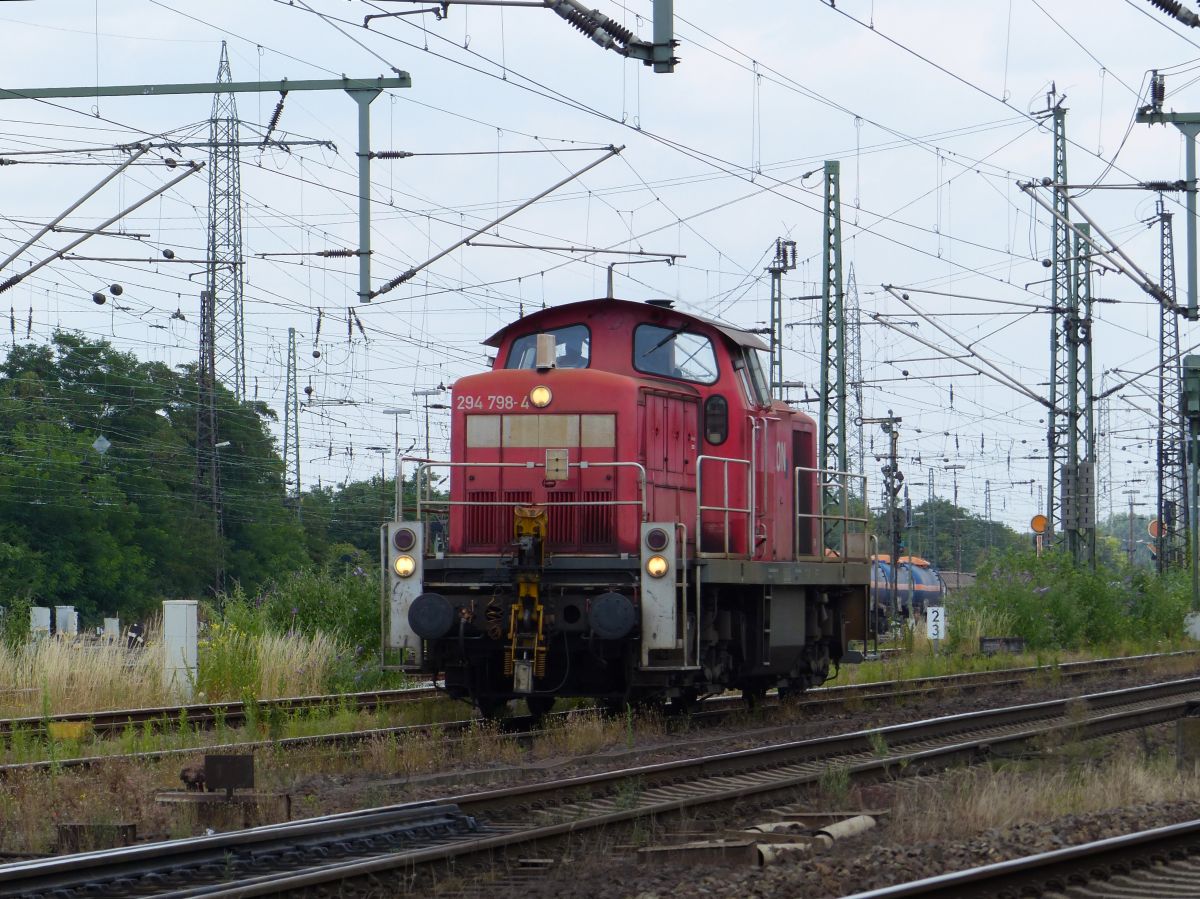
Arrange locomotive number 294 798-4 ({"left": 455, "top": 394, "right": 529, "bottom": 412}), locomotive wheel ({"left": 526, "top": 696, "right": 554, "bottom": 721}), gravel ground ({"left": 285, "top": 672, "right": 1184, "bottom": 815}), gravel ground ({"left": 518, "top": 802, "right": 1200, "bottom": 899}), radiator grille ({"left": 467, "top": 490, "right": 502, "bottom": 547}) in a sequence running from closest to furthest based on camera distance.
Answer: gravel ground ({"left": 518, "top": 802, "right": 1200, "bottom": 899}), gravel ground ({"left": 285, "top": 672, "right": 1184, "bottom": 815}), locomotive number 294 798-4 ({"left": 455, "top": 394, "right": 529, "bottom": 412}), radiator grille ({"left": 467, "top": 490, "right": 502, "bottom": 547}), locomotive wheel ({"left": 526, "top": 696, "right": 554, "bottom": 721})

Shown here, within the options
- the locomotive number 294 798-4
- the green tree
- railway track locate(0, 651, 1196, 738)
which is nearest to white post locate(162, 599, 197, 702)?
railway track locate(0, 651, 1196, 738)

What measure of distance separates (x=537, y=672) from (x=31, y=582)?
115 ft

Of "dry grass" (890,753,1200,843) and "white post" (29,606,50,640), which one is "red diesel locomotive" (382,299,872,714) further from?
"white post" (29,606,50,640)

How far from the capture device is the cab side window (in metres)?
13.4

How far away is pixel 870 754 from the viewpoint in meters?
11.6

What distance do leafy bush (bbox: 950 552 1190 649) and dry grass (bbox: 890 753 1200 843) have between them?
54.1 feet

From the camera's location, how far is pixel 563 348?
13492mm

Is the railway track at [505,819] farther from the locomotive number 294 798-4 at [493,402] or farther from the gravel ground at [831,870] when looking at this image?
the locomotive number 294 798-4 at [493,402]

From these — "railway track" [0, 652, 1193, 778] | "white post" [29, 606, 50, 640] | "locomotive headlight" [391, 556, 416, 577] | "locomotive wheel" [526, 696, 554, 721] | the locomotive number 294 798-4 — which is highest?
the locomotive number 294 798-4

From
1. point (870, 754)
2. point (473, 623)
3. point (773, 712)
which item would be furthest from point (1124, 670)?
point (473, 623)

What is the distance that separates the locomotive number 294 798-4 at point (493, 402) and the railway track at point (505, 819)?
11.6 feet

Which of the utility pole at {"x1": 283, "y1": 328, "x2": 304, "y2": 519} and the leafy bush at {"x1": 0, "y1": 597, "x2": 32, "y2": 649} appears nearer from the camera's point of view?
the leafy bush at {"x1": 0, "y1": 597, "x2": 32, "y2": 649}

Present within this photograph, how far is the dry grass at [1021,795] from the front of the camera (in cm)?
809

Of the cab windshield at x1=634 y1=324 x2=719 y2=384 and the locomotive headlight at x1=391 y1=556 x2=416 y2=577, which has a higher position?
the cab windshield at x1=634 y1=324 x2=719 y2=384
